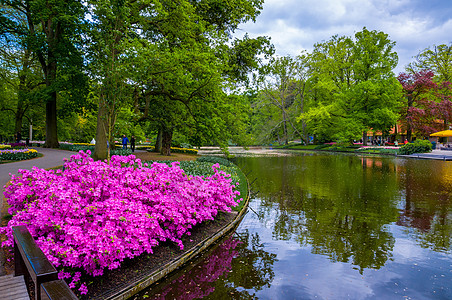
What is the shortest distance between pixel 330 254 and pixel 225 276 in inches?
92.4

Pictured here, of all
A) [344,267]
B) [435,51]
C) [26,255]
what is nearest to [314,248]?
[344,267]

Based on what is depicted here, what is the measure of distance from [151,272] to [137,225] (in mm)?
814

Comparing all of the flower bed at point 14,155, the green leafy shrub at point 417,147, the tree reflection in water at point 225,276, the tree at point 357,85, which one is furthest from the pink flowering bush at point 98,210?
the tree at point 357,85

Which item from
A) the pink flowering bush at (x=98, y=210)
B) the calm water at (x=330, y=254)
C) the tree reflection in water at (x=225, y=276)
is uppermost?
the pink flowering bush at (x=98, y=210)

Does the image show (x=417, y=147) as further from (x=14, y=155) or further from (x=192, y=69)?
(x=14, y=155)

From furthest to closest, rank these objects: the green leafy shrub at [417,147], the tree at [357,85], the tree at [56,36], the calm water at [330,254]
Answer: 1. the tree at [357,85]
2. the green leafy shrub at [417,147]
3. the tree at [56,36]
4. the calm water at [330,254]

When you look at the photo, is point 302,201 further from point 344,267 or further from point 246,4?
point 246,4

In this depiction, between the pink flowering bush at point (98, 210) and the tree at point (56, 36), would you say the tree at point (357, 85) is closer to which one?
the tree at point (56, 36)

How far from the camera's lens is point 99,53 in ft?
27.8

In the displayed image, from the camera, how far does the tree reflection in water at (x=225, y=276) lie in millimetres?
4328

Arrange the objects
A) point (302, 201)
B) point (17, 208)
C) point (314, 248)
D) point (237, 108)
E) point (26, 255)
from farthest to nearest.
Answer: point (237, 108), point (302, 201), point (314, 248), point (17, 208), point (26, 255)

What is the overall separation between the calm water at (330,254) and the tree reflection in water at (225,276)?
0.02 m

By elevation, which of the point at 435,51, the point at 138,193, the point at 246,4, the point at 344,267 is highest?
the point at 435,51

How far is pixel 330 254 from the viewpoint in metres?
5.77
